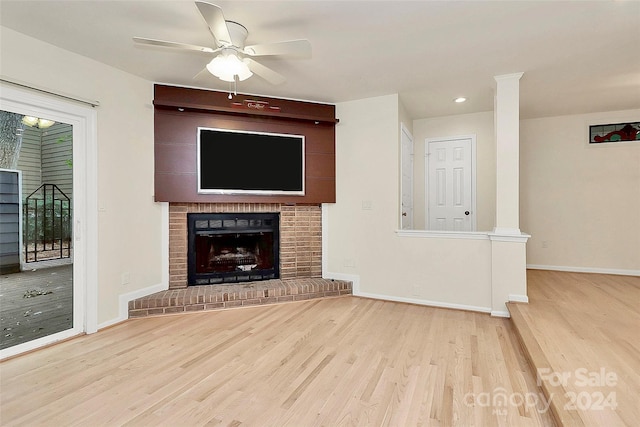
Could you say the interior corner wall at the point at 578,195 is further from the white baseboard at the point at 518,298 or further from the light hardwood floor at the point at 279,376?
the light hardwood floor at the point at 279,376

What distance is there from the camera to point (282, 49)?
2.24 metres

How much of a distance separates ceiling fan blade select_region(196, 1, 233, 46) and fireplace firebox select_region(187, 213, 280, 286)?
2.21 meters

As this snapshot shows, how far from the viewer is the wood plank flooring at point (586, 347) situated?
5.32 ft

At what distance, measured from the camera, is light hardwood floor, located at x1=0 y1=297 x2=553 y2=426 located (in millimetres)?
1718

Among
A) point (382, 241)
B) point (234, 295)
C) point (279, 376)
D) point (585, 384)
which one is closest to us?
point (585, 384)

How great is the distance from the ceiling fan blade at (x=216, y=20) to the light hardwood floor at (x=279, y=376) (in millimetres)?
2361

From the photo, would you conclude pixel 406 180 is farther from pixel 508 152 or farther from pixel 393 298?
pixel 393 298

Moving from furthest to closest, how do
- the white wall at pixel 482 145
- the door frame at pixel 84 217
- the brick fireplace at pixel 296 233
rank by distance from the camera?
the white wall at pixel 482 145 → the brick fireplace at pixel 296 233 → the door frame at pixel 84 217

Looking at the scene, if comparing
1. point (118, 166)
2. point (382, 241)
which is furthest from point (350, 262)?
point (118, 166)

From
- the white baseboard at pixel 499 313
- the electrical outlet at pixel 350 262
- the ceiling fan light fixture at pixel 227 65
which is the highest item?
the ceiling fan light fixture at pixel 227 65

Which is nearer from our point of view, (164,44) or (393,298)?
(164,44)

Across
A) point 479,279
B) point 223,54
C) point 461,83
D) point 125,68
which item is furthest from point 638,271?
point 125,68

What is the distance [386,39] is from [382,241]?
7.63 ft

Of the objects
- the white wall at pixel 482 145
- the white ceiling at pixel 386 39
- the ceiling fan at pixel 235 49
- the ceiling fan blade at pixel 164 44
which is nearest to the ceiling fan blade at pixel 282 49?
the ceiling fan at pixel 235 49
